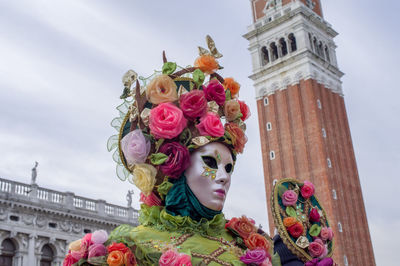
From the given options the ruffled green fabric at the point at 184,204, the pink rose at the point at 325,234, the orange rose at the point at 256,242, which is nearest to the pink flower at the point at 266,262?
the orange rose at the point at 256,242

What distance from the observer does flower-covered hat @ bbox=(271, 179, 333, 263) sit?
4.40 m

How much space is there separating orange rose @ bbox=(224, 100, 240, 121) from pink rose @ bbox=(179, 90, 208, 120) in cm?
32

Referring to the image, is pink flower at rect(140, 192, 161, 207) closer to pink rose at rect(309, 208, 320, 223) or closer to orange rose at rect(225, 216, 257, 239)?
orange rose at rect(225, 216, 257, 239)

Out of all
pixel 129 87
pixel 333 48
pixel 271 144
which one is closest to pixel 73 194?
pixel 129 87

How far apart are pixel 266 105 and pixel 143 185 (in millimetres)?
31054

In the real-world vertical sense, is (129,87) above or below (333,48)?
below

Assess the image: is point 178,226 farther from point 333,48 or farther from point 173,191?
point 333,48

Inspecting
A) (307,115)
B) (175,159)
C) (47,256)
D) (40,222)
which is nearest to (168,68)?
(175,159)

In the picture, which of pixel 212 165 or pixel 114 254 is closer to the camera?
pixel 114 254

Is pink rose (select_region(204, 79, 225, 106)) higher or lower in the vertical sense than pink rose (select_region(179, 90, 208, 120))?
higher

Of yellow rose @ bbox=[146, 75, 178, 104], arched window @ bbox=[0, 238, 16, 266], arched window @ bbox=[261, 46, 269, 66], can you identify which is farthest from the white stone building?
arched window @ bbox=[261, 46, 269, 66]

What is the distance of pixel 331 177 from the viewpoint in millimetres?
30312

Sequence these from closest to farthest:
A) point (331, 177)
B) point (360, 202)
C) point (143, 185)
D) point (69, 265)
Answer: point (69, 265) < point (143, 185) < point (331, 177) < point (360, 202)

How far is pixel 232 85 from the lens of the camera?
13.7 feet
